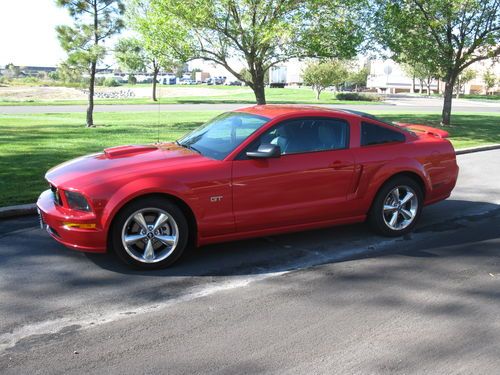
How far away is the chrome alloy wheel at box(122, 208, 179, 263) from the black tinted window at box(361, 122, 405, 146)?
236 centimetres

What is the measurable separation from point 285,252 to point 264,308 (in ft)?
4.49

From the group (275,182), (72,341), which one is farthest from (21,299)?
(275,182)

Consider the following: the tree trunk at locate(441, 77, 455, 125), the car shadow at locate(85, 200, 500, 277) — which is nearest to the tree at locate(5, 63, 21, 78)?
the tree trunk at locate(441, 77, 455, 125)

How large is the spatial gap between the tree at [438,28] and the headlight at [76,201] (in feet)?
48.2

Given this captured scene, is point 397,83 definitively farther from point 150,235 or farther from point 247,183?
point 150,235

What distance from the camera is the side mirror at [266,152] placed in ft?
16.4

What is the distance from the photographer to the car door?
503 centimetres

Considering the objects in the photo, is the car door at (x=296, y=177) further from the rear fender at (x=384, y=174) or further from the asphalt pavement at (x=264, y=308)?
the asphalt pavement at (x=264, y=308)

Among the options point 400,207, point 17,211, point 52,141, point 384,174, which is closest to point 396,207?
point 400,207

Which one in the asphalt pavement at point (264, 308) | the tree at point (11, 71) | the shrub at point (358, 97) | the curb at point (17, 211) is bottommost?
the asphalt pavement at point (264, 308)

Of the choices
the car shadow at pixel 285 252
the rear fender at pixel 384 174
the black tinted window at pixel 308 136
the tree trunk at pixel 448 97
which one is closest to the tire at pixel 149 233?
the car shadow at pixel 285 252

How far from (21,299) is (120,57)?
15.6 metres

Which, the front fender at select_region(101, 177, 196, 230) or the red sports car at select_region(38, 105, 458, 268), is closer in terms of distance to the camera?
the front fender at select_region(101, 177, 196, 230)

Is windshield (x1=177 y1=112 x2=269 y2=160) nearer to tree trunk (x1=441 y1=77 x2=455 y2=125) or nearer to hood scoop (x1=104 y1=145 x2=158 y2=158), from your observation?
hood scoop (x1=104 y1=145 x2=158 y2=158)
